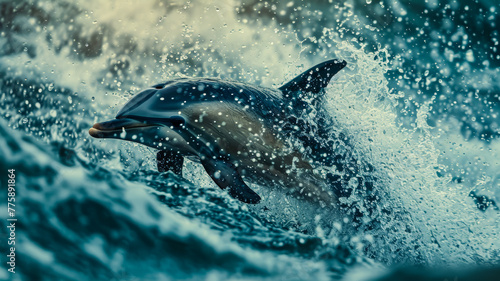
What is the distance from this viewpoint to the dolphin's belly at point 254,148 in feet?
14.8

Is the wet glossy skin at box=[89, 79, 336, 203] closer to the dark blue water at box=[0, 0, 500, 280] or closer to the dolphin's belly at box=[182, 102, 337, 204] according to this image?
the dolphin's belly at box=[182, 102, 337, 204]

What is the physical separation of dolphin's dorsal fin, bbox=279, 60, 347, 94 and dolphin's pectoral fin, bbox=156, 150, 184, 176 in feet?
4.38

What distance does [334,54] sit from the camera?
8539mm

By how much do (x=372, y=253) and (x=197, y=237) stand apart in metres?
2.24

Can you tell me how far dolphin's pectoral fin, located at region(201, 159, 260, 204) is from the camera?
4266mm

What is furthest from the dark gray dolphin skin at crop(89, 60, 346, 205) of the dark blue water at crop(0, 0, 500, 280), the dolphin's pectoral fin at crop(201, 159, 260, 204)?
the dark blue water at crop(0, 0, 500, 280)

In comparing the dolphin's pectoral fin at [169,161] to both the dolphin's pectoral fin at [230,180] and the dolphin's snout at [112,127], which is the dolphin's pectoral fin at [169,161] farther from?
the dolphin's snout at [112,127]

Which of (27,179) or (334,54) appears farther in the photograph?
(334,54)

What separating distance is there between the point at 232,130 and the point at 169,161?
74 cm

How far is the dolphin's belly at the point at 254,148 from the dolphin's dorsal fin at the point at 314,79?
62cm

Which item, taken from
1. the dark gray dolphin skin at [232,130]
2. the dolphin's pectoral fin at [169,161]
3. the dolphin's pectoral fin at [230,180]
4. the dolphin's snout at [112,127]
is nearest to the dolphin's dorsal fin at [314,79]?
the dark gray dolphin skin at [232,130]

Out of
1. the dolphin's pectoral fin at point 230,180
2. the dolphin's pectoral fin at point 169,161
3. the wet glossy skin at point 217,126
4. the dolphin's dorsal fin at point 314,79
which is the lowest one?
the dolphin's pectoral fin at point 230,180

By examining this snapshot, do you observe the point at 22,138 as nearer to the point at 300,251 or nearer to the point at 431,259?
the point at 300,251

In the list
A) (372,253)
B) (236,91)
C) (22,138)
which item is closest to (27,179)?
(22,138)
